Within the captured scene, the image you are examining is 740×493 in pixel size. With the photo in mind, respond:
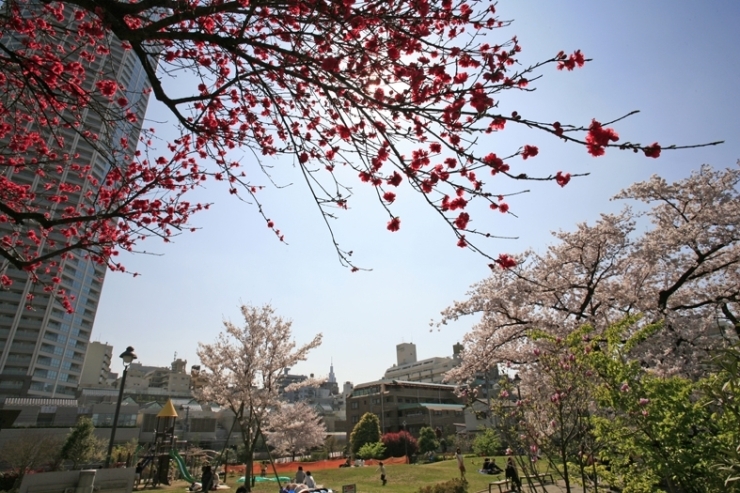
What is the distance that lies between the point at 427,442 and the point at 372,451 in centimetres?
552

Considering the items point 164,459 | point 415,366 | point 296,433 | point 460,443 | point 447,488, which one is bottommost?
point 447,488

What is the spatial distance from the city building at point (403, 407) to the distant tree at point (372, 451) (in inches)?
508

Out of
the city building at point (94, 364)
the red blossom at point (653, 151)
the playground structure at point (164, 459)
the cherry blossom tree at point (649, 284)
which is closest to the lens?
the red blossom at point (653, 151)

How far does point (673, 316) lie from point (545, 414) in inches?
269

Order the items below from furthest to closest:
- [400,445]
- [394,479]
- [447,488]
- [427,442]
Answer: [427,442] < [400,445] < [394,479] < [447,488]

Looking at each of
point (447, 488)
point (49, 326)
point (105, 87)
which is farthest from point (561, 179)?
point (49, 326)

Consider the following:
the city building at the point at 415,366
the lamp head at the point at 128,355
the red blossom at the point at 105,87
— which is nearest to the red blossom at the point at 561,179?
the red blossom at the point at 105,87

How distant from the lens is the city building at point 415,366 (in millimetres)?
77500

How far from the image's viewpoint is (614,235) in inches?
499

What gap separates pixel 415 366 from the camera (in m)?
85.8

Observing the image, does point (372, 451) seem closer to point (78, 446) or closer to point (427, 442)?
point (427, 442)

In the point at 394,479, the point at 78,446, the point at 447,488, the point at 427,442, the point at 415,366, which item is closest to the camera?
the point at 447,488

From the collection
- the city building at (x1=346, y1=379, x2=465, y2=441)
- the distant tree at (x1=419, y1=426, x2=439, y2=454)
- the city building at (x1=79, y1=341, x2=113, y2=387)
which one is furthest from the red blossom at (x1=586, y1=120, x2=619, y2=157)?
the city building at (x1=79, y1=341, x2=113, y2=387)

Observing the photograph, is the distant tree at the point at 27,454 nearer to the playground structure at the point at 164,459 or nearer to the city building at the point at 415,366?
the playground structure at the point at 164,459
